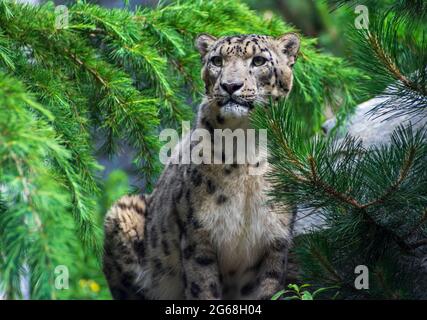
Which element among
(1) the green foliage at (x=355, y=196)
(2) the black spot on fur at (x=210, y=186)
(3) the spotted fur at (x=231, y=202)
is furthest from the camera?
(2) the black spot on fur at (x=210, y=186)

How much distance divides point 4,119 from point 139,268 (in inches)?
135

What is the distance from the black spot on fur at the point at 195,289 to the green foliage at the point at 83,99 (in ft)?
2.43

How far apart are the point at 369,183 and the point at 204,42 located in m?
2.21

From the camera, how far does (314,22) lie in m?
14.8

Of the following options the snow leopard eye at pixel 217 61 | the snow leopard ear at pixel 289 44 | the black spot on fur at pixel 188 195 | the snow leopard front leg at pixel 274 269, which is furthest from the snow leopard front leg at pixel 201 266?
the snow leopard ear at pixel 289 44

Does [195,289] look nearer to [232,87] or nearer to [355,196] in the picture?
[232,87]

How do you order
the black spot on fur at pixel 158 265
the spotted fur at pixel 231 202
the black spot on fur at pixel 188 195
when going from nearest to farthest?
the spotted fur at pixel 231 202 → the black spot on fur at pixel 188 195 → the black spot on fur at pixel 158 265

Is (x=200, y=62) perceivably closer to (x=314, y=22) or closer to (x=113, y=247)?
(x=113, y=247)

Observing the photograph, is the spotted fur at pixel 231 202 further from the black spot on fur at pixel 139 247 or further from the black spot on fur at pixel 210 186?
the black spot on fur at pixel 139 247

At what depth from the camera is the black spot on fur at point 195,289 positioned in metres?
6.46

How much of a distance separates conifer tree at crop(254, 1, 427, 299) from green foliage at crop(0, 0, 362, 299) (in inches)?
15.2

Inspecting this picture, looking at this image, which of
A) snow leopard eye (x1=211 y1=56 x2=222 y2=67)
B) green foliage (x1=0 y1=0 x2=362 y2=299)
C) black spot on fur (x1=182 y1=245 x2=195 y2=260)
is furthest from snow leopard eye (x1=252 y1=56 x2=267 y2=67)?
black spot on fur (x1=182 y1=245 x2=195 y2=260)

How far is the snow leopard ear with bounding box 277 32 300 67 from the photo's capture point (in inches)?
265
